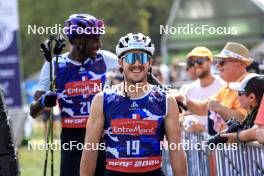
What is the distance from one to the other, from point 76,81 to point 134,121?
1.97 meters

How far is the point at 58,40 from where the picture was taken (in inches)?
311

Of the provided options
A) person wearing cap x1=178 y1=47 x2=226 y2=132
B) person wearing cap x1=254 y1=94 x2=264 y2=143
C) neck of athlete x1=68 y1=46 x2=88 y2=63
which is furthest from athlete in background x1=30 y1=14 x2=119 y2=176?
person wearing cap x1=178 y1=47 x2=226 y2=132

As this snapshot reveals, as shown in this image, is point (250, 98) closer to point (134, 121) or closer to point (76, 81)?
point (134, 121)

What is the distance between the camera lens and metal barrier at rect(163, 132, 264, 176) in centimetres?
657

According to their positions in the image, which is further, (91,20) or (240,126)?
(91,20)

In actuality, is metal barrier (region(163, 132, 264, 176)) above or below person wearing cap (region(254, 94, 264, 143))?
below

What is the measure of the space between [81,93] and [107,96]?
5.98ft

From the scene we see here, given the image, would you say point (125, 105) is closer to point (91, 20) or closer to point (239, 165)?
point (239, 165)

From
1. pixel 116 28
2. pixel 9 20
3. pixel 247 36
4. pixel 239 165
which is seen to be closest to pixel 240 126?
pixel 239 165

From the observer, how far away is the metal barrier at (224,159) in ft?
21.6

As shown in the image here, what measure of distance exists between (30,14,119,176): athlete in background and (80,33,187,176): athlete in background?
1686mm

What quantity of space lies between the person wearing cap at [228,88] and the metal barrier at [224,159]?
0.28 metres

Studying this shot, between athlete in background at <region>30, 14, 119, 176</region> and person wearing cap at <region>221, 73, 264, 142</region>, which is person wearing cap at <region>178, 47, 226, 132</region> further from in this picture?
person wearing cap at <region>221, 73, 264, 142</region>

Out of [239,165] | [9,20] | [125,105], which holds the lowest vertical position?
[239,165]
